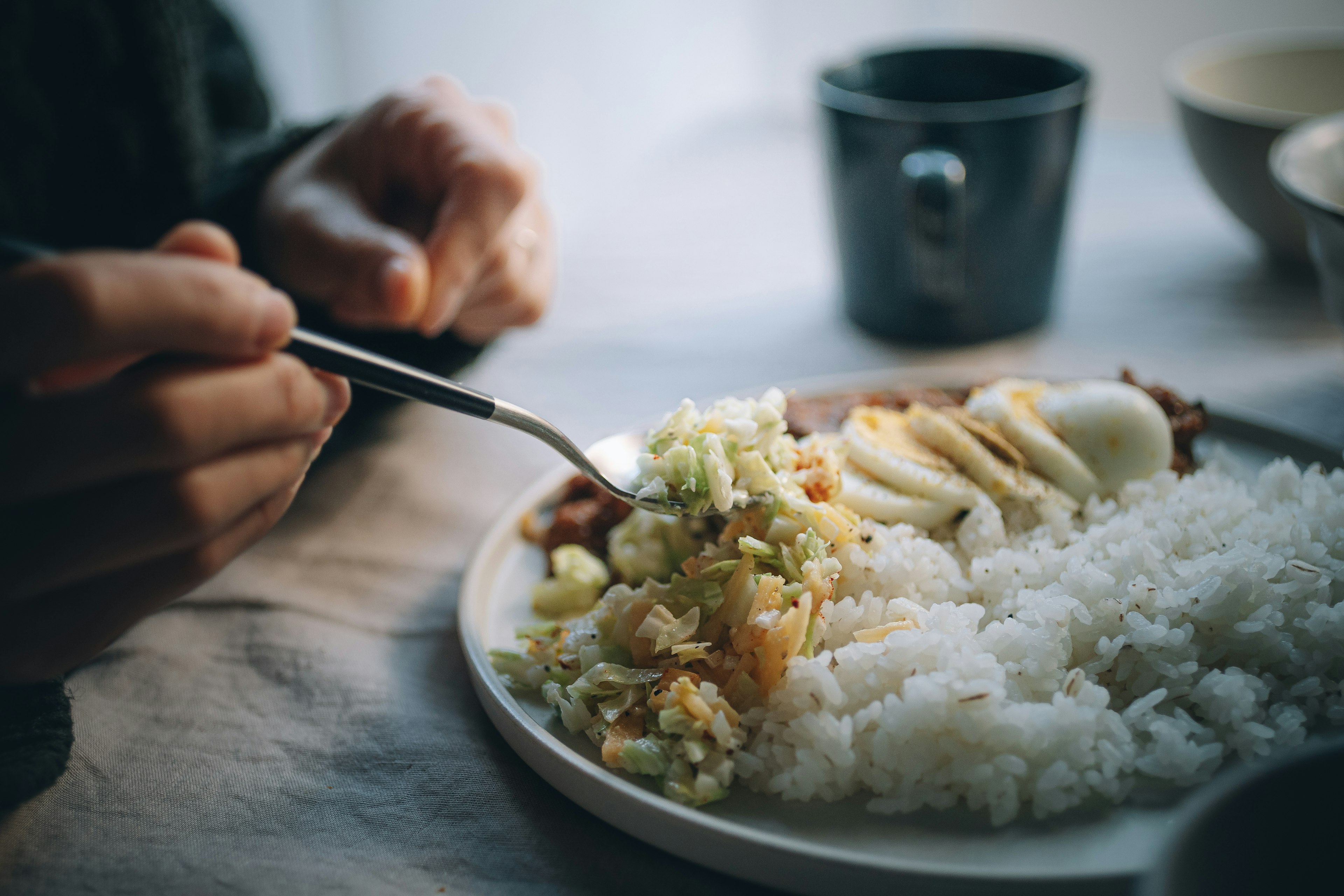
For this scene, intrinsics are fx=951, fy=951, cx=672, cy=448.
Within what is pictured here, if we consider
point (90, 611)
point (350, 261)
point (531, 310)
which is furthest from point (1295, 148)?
point (90, 611)

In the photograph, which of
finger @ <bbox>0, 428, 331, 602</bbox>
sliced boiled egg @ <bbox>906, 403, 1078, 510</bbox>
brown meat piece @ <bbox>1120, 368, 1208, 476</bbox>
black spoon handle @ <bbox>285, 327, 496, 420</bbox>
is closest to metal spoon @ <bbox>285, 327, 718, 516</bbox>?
black spoon handle @ <bbox>285, 327, 496, 420</bbox>

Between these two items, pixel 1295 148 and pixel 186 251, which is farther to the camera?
pixel 1295 148

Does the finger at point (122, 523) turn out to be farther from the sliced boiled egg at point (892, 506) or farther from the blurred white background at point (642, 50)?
the blurred white background at point (642, 50)

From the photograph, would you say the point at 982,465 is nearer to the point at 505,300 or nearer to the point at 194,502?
the point at 505,300

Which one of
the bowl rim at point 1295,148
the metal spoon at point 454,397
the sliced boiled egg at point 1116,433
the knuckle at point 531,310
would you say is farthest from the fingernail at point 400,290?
the bowl rim at point 1295,148

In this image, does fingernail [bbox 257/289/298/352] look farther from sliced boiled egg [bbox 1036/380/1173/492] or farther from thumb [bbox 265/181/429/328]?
sliced boiled egg [bbox 1036/380/1173/492]

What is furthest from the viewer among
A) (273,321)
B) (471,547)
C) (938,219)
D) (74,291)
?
(938,219)

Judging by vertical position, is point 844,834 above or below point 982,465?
below

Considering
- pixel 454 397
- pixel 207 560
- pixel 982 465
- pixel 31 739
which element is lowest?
pixel 31 739
